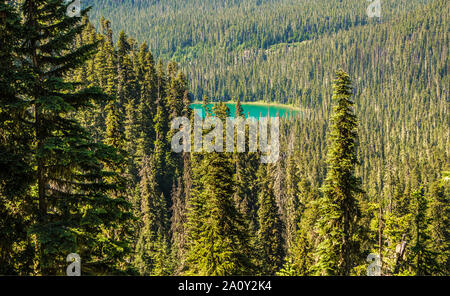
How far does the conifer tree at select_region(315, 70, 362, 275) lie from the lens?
59.8ft

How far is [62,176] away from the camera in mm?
10852

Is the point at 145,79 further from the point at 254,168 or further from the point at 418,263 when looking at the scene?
the point at 418,263

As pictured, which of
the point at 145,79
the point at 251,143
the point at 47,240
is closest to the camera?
the point at 47,240

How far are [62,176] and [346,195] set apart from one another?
1357 cm

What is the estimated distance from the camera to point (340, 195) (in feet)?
60.2

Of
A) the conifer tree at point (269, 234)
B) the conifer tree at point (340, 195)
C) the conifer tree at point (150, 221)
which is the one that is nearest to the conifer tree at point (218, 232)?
the conifer tree at point (340, 195)

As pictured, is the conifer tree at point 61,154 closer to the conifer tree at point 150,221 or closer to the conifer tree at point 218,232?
the conifer tree at point 218,232

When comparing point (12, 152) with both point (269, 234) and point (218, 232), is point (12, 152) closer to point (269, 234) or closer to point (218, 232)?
point (218, 232)

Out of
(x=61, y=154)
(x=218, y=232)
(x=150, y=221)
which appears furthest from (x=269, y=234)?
(x=61, y=154)

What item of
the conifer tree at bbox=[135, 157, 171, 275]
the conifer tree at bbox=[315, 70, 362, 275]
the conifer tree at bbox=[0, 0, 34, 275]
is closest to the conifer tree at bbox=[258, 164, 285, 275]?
the conifer tree at bbox=[135, 157, 171, 275]

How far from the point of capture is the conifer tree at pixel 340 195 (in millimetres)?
18219

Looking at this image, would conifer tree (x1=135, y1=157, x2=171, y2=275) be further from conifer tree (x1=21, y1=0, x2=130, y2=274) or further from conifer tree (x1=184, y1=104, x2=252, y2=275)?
conifer tree (x1=21, y1=0, x2=130, y2=274)

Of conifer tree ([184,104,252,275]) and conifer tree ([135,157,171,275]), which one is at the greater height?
conifer tree ([184,104,252,275])
